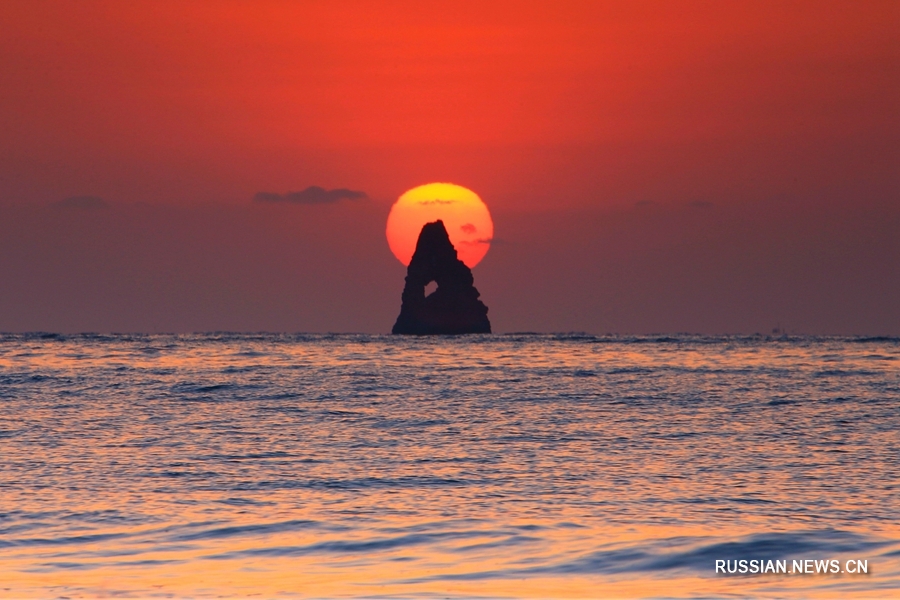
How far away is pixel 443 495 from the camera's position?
677 inches

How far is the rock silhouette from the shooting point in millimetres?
174250

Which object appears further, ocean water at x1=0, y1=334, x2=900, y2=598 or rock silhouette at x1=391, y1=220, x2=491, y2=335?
rock silhouette at x1=391, y1=220, x2=491, y2=335

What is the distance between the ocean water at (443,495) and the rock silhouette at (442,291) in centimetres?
13596

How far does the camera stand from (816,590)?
36.6 feet

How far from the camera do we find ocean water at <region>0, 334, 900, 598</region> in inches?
466

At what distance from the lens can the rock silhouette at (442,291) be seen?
17425 cm

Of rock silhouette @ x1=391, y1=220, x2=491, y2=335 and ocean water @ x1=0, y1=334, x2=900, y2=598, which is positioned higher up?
rock silhouette @ x1=391, y1=220, x2=491, y2=335

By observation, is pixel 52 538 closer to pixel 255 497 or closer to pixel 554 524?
pixel 255 497

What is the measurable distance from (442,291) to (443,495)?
15775 cm

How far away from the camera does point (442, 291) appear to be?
574ft

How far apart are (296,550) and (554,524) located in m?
3.84

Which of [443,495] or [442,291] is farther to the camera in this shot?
[442,291]

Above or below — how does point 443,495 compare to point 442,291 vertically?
below

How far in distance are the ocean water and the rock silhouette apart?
135959mm
